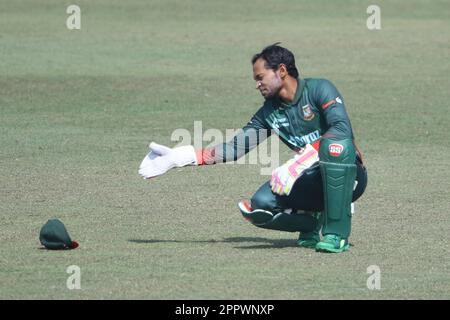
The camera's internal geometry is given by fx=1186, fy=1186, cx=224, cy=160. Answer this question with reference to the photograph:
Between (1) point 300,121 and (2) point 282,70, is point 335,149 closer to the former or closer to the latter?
(1) point 300,121

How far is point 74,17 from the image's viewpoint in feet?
77.9

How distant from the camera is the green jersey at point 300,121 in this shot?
7988 mm

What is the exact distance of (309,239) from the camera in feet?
27.7

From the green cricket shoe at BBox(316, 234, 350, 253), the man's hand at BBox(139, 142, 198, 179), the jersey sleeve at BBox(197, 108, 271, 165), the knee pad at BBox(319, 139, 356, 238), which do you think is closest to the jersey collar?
Result: the jersey sleeve at BBox(197, 108, 271, 165)

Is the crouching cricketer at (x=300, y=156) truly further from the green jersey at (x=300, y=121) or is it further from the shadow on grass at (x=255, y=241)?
the shadow on grass at (x=255, y=241)

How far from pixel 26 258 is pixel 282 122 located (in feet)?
6.51

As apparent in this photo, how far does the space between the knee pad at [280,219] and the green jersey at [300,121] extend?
0.42 meters

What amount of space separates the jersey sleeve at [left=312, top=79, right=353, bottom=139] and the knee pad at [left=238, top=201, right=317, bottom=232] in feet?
2.11

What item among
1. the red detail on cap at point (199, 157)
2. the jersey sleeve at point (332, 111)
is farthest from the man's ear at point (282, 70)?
the red detail on cap at point (199, 157)

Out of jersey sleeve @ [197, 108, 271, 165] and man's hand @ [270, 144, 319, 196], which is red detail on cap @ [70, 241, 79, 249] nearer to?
jersey sleeve @ [197, 108, 271, 165]

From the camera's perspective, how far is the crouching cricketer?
7.97m

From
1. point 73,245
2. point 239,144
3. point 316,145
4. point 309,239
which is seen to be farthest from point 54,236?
point 316,145

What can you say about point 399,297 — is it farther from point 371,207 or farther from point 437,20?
point 437,20

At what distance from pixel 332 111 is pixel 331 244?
91 cm
